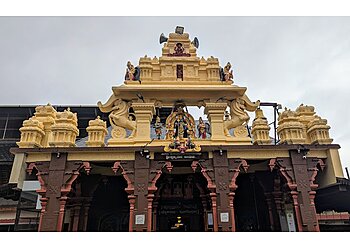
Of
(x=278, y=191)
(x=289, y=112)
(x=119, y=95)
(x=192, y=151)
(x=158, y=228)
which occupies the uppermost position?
(x=119, y=95)

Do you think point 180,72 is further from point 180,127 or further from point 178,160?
point 178,160

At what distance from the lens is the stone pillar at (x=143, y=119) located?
36.4 feet

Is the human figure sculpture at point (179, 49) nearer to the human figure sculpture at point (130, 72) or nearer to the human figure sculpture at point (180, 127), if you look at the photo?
the human figure sculpture at point (130, 72)

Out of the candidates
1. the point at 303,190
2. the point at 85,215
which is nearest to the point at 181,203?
the point at 85,215

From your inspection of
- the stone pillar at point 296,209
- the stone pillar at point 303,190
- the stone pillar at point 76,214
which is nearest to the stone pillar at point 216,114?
the stone pillar at point 303,190

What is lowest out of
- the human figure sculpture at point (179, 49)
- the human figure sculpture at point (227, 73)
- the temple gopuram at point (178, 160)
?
the temple gopuram at point (178, 160)

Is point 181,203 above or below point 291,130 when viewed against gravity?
below

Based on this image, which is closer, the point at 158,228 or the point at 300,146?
the point at 300,146

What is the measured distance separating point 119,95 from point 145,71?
5.80 ft

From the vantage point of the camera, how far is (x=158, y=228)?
12.9 m

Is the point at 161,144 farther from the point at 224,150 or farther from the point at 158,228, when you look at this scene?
the point at 158,228

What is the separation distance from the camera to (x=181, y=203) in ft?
43.8

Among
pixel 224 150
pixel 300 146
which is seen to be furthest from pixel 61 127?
pixel 300 146

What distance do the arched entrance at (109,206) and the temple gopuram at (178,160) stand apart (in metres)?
0.05
